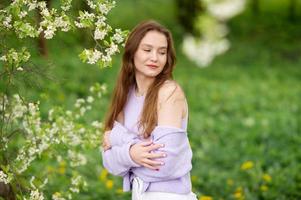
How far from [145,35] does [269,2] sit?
21.3 meters

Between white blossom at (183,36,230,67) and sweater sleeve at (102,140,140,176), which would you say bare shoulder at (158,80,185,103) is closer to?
sweater sleeve at (102,140,140,176)

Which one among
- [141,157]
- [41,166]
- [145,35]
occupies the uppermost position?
[145,35]

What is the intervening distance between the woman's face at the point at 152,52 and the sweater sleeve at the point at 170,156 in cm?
33

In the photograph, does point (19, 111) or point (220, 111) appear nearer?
point (19, 111)

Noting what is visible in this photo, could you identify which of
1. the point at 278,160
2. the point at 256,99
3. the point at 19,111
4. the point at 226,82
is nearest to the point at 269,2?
the point at 226,82

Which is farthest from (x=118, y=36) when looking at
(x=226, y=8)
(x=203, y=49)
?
(x=226, y=8)

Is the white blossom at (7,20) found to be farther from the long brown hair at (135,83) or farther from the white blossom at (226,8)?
the white blossom at (226,8)

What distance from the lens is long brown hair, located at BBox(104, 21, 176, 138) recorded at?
311cm

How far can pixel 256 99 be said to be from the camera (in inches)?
410

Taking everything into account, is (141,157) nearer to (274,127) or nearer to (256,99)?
(274,127)

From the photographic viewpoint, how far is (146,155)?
9.87 feet

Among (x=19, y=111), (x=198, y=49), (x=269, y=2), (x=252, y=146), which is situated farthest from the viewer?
(x=269, y=2)

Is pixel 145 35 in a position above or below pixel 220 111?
above

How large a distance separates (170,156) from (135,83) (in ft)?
1.82
